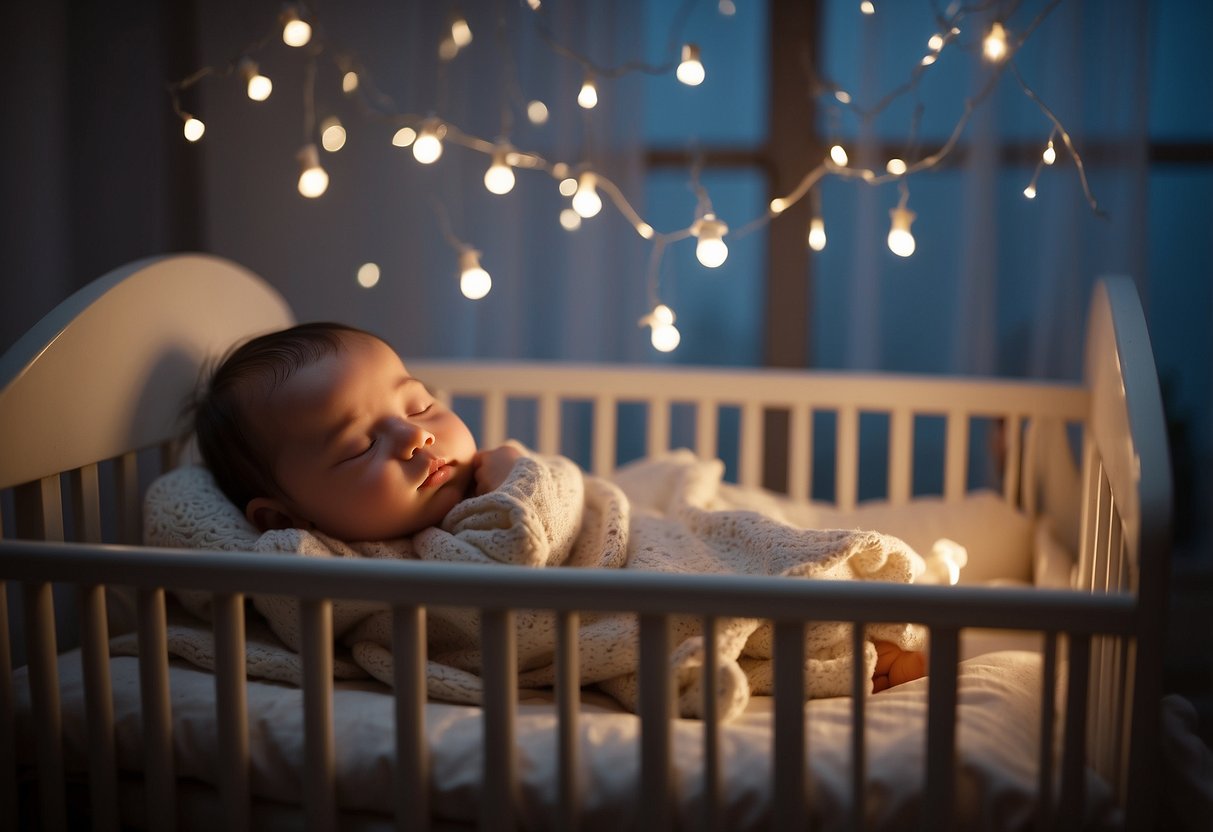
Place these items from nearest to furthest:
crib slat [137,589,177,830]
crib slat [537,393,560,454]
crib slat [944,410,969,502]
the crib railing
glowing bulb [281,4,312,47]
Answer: the crib railing < crib slat [137,589,177,830] < glowing bulb [281,4,312,47] < crib slat [944,410,969,502] < crib slat [537,393,560,454]

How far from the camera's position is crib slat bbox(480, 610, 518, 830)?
874mm

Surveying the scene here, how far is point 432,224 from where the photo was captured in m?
2.32

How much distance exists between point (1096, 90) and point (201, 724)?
75.9 inches

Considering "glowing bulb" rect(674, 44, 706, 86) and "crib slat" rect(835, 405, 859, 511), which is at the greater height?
"glowing bulb" rect(674, 44, 706, 86)

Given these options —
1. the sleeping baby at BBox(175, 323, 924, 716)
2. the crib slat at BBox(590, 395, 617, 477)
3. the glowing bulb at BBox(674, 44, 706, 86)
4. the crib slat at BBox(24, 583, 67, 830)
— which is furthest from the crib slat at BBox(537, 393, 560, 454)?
the crib slat at BBox(24, 583, 67, 830)

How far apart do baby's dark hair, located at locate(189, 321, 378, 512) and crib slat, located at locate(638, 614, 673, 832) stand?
0.53 metres

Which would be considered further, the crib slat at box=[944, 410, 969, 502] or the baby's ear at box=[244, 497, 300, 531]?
the crib slat at box=[944, 410, 969, 502]

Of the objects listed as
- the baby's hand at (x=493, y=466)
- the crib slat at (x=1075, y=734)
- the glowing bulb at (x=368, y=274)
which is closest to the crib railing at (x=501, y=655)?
the crib slat at (x=1075, y=734)

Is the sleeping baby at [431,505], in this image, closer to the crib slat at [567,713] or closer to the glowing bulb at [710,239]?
the crib slat at [567,713]

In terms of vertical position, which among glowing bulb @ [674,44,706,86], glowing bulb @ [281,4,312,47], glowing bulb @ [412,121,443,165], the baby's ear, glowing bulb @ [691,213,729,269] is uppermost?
glowing bulb @ [281,4,312,47]

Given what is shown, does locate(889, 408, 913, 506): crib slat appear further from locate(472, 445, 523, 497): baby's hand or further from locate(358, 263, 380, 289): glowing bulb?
locate(358, 263, 380, 289): glowing bulb

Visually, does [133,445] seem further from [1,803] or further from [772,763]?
[772,763]

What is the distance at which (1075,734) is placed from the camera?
2.73ft

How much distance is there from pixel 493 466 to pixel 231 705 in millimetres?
426
